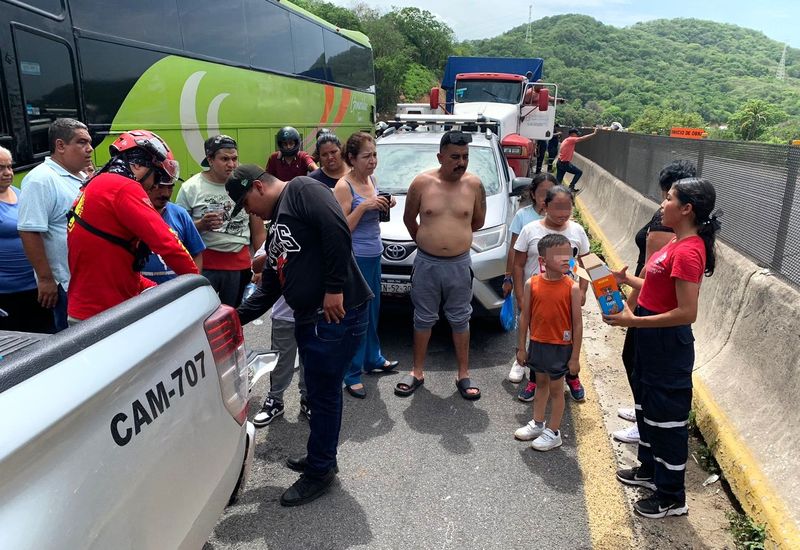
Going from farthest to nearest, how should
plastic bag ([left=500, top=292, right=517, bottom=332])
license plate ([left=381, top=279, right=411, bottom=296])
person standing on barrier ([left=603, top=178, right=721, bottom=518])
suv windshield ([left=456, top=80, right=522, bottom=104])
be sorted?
1. suv windshield ([left=456, top=80, right=522, bottom=104])
2. plastic bag ([left=500, top=292, right=517, bottom=332])
3. license plate ([left=381, top=279, right=411, bottom=296])
4. person standing on barrier ([left=603, top=178, right=721, bottom=518])

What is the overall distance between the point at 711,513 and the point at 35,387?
3.07 metres

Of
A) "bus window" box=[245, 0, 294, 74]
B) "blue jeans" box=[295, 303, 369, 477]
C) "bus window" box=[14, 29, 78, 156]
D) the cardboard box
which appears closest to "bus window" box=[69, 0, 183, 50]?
"bus window" box=[14, 29, 78, 156]

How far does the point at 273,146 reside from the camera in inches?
373

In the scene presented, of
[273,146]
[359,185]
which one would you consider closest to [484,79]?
[273,146]

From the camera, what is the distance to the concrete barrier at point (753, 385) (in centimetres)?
268

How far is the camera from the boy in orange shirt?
3350 mm

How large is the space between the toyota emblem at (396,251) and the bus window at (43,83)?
9.86 ft

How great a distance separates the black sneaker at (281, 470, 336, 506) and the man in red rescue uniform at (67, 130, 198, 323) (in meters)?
1.25

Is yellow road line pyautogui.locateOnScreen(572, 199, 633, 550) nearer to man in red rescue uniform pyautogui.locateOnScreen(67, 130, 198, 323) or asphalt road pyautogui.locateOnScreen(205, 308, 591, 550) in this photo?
asphalt road pyautogui.locateOnScreen(205, 308, 591, 550)

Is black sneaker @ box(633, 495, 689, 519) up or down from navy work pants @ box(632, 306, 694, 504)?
down

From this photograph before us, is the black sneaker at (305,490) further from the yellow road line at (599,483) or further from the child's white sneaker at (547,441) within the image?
the yellow road line at (599,483)

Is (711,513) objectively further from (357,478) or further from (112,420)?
(112,420)

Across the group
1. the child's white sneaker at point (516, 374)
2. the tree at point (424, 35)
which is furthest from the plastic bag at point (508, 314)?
the tree at point (424, 35)

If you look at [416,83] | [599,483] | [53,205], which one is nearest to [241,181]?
[53,205]
